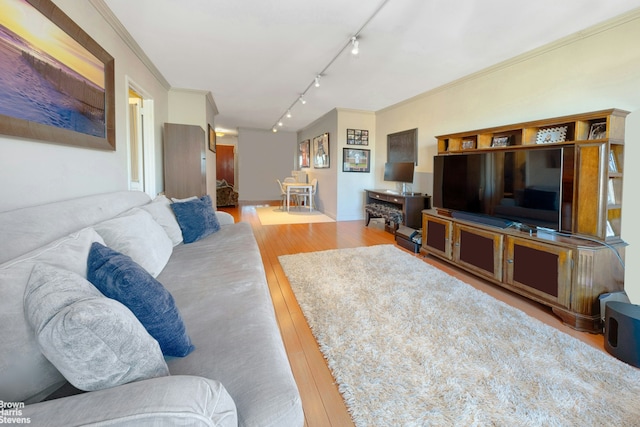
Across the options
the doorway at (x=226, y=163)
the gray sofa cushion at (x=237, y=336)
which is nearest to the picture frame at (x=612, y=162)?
the gray sofa cushion at (x=237, y=336)

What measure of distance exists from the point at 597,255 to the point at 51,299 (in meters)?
2.97

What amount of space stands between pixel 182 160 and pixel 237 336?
12.6 ft

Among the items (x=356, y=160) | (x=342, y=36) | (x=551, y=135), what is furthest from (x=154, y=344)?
(x=356, y=160)

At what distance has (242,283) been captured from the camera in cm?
162

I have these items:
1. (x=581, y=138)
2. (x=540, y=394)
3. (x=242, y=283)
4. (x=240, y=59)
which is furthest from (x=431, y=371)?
(x=240, y=59)

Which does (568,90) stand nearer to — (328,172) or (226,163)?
(328,172)

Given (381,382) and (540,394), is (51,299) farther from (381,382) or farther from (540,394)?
(540,394)

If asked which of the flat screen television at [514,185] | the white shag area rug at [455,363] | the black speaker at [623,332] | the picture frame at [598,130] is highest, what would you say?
the picture frame at [598,130]

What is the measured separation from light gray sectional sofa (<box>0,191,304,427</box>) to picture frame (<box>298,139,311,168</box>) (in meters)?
6.92

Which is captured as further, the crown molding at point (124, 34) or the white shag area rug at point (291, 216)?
the white shag area rug at point (291, 216)

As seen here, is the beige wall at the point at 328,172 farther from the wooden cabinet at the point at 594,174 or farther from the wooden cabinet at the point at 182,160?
the wooden cabinet at the point at 594,174

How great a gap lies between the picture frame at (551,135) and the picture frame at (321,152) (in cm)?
443

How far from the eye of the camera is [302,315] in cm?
220

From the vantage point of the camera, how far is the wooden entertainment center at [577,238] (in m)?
2.05
